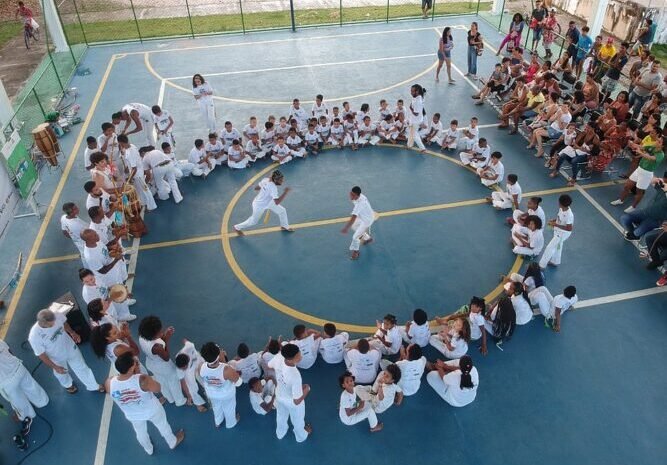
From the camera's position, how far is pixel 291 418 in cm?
734

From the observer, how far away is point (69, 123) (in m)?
16.7

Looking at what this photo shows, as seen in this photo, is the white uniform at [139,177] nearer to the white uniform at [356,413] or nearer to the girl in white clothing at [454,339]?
the white uniform at [356,413]

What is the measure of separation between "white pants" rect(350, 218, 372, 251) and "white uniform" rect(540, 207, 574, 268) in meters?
3.80

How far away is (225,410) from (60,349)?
2691 mm

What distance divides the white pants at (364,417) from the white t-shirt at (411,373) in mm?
687

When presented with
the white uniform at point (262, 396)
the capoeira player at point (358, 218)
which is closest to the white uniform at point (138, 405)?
the white uniform at point (262, 396)

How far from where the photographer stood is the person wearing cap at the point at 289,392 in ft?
21.8

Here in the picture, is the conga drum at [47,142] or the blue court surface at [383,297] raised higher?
the conga drum at [47,142]

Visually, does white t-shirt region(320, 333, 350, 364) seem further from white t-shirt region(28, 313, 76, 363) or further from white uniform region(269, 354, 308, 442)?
white t-shirt region(28, 313, 76, 363)

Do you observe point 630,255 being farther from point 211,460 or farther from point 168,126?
point 168,126

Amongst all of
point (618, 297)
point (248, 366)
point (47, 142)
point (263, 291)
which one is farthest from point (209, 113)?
point (618, 297)

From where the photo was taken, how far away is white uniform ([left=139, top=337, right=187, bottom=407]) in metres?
7.22

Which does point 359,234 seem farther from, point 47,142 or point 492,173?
point 47,142

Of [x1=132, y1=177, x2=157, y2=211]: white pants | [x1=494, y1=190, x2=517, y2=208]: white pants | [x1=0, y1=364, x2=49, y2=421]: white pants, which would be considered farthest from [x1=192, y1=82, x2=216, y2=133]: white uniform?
[x1=0, y1=364, x2=49, y2=421]: white pants
